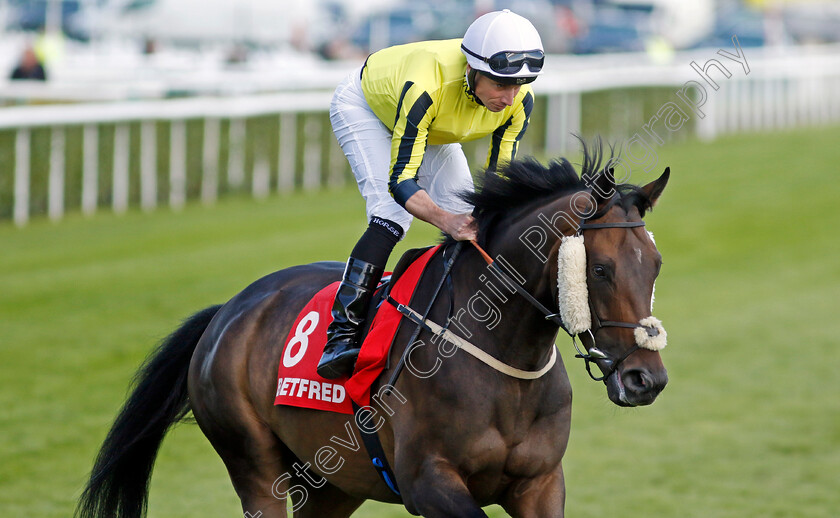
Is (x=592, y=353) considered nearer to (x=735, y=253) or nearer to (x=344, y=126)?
(x=344, y=126)

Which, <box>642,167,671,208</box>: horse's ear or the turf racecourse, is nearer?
<box>642,167,671,208</box>: horse's ear

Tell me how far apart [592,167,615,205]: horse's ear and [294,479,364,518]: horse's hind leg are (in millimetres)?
1770

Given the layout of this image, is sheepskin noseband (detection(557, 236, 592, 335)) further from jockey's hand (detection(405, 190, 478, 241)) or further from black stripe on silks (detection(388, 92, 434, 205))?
black stripe on silks (detection(388, 92, 434, 205))

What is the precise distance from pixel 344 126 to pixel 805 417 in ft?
Answer: 14.7

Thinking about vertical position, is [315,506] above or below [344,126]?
below

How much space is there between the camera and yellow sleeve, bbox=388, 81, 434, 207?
10.7 feet

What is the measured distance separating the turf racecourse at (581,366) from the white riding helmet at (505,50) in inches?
46.6

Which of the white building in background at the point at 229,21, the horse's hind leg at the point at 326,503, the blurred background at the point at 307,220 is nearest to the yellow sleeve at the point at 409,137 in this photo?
the blurred background at the point at 307,220

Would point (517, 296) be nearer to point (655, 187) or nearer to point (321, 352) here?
point (655, 187)

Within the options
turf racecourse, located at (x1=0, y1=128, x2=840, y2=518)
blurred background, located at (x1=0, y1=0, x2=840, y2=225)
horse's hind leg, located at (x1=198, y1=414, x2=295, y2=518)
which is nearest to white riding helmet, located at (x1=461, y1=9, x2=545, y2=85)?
turf racecourse, located at (x1=0, y1=128, x2=840, y2=518)

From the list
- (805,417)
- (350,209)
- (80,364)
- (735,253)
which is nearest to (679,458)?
(805,417)

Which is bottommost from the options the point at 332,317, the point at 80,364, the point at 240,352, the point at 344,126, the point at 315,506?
the point at 80,364

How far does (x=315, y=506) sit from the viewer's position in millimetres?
4113

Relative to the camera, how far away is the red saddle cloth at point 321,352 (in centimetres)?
339
